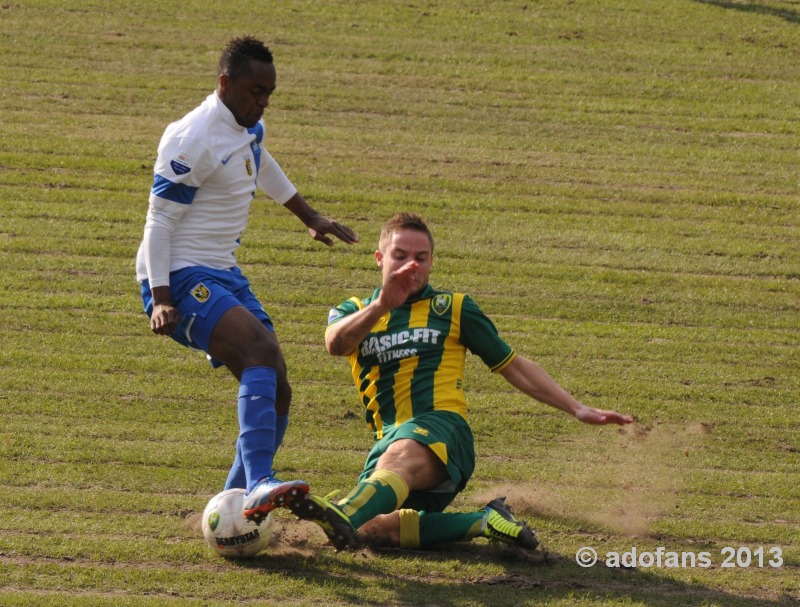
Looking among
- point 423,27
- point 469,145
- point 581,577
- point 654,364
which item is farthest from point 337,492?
point 423,27

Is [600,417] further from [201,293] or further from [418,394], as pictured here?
[201,293]

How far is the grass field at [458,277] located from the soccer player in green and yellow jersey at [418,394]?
18cm

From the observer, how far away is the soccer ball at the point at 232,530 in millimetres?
5250

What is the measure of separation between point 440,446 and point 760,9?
1299 centimetres

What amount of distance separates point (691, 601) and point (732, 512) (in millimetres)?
1311

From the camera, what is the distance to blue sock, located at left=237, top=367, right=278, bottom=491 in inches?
206

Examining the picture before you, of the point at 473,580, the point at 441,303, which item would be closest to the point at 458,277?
the point at 441,303

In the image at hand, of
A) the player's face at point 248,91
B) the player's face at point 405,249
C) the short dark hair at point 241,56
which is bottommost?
the player's face at point 405,249

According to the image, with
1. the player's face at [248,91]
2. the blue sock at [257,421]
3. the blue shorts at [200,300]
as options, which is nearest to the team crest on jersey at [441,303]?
the blue shorts at [200,300]

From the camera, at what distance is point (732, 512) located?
20.7 ft

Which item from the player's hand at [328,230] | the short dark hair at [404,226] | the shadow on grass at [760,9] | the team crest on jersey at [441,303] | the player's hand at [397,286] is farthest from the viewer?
the shadow on grass at [760,9]

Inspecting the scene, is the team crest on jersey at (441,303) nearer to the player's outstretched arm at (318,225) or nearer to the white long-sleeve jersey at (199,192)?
the player's outstretched arm at (318,225)

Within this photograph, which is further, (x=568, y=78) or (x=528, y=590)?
(x=568, y=78)

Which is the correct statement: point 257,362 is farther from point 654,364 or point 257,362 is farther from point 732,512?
point 654,364
